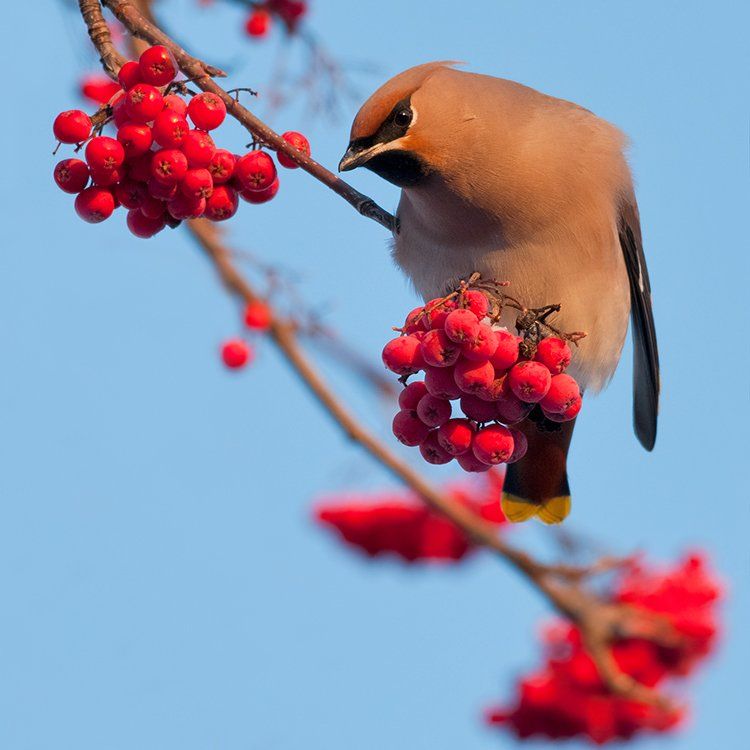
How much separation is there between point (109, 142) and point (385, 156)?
0.96m

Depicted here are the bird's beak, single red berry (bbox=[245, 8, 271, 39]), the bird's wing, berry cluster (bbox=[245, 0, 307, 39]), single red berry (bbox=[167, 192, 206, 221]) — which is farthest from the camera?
single red berry (bbox=[245, 8, 271, 39])

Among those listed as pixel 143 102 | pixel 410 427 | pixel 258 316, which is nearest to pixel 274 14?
pixel 258 316

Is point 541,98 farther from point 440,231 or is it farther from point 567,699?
point 567,699

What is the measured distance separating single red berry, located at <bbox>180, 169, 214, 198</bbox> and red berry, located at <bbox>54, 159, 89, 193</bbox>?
8.6 inches

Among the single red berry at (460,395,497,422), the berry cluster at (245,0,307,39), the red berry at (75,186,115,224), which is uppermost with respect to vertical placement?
the berry cluster at (245,0,307,39)

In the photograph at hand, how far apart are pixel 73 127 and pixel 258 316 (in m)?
1.86

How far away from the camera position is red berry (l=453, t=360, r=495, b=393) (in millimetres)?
2684

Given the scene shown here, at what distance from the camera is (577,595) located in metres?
4.31

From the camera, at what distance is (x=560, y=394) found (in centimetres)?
279

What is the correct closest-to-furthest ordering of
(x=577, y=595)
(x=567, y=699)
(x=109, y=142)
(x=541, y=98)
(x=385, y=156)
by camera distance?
1. (x=109, y=142)
2. (x=385, y=156)
3. (x=541, y=98)
4. (x=577, y=595)
5. (x=567, y=699)

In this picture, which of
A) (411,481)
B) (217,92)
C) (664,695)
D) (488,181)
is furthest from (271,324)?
(664,695)

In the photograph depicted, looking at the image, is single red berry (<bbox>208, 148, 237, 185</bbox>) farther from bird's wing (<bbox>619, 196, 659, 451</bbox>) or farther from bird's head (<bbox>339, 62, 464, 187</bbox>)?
bird's wing (<bbox>619, 196, 659, 451</bbox>)

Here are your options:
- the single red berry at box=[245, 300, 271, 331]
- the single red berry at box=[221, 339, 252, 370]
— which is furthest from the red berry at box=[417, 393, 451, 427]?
the single red berry at box=[221, 339, 252, 370]

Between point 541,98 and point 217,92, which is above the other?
point 541,98
